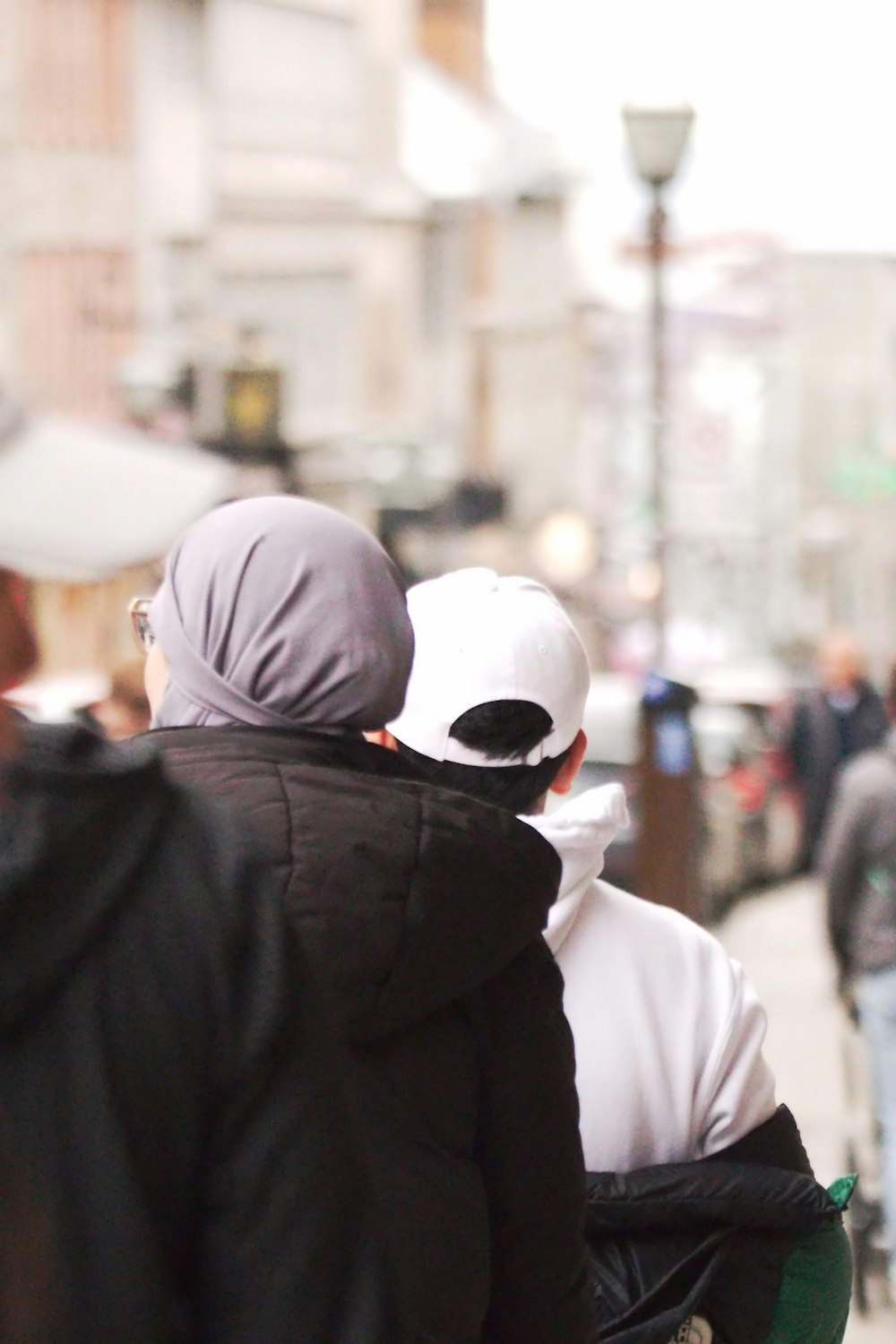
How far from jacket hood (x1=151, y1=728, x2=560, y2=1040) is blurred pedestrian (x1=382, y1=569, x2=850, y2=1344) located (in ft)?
2.08

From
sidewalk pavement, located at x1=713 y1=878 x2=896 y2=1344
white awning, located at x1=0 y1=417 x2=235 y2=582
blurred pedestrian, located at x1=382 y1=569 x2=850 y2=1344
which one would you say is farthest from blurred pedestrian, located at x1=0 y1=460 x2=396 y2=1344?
white awning, located at x1=0 y1=417 x2=235 y2=582

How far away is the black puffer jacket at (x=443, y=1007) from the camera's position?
188cm

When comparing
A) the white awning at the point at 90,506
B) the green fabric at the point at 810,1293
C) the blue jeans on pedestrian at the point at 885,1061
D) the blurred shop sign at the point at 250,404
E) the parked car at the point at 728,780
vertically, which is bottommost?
the parked car at the point at 728,780

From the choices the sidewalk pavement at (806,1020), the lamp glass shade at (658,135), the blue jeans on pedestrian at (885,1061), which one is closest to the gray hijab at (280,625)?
the sidewalk pavement at (806,1020)

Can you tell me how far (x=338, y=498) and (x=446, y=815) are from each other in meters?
28.0

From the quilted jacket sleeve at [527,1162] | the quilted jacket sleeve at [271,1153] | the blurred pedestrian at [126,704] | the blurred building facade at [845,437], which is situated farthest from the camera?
the blurred building facade at [845,437]

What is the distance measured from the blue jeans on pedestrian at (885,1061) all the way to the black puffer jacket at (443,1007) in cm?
448

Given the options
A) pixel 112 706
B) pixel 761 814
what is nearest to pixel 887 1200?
pixel 112 706

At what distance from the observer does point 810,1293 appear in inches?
105

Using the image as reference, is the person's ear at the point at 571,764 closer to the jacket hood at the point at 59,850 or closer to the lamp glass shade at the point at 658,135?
the jacket hood at the point at 59,850

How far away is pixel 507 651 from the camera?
2.73 metres

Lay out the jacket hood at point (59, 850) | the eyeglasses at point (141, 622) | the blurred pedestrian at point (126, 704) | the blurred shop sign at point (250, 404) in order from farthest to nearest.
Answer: the blurred shop sign at point (250, 404), the blurred pedestrian at point (126, 704), the eyeglasses at point (141, 622), the jacket hood at point (59, 850)

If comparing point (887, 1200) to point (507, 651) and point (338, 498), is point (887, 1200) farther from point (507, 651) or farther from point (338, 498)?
point (338, 498)

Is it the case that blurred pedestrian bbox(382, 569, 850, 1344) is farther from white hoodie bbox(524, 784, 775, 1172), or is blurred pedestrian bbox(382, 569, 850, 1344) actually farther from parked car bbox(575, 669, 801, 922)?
parked car bbox(575, 669, 801, 922)
